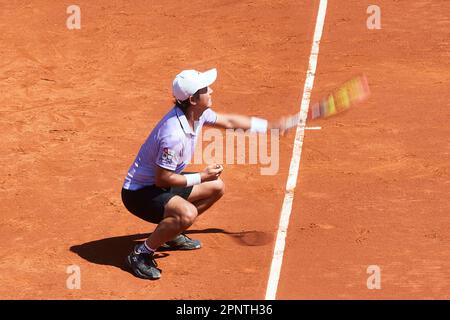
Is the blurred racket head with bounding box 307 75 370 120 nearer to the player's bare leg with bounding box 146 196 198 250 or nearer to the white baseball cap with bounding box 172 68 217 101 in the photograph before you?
the white baseball cap with bounding box 172 68 217 101

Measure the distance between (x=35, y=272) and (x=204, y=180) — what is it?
78.4 inches

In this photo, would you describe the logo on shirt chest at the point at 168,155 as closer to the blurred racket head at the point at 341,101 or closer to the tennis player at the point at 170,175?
the tennis player at the point at 170,175

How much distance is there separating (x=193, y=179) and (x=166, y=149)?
43 cm

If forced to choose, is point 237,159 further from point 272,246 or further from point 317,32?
point 317,32

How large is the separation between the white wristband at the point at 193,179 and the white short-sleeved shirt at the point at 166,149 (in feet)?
0.50

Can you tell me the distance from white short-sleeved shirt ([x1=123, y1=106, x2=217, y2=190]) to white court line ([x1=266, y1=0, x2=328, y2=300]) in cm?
143

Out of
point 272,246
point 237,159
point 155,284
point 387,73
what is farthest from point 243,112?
point 155,284

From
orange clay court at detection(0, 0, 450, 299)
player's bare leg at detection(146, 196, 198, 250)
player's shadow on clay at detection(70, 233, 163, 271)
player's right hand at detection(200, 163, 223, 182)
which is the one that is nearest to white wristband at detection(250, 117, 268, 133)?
player's right hand at detection(200, 163, 223, 182)

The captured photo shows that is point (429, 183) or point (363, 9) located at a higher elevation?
point (363, 9)

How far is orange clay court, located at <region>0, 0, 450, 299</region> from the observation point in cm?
984

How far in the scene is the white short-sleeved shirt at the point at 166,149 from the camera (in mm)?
9414

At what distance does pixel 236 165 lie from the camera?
40.6 feet

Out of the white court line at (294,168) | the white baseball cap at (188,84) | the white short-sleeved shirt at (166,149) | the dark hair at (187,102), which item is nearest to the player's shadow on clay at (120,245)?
the white court line at (294,168)

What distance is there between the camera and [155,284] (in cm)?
963
